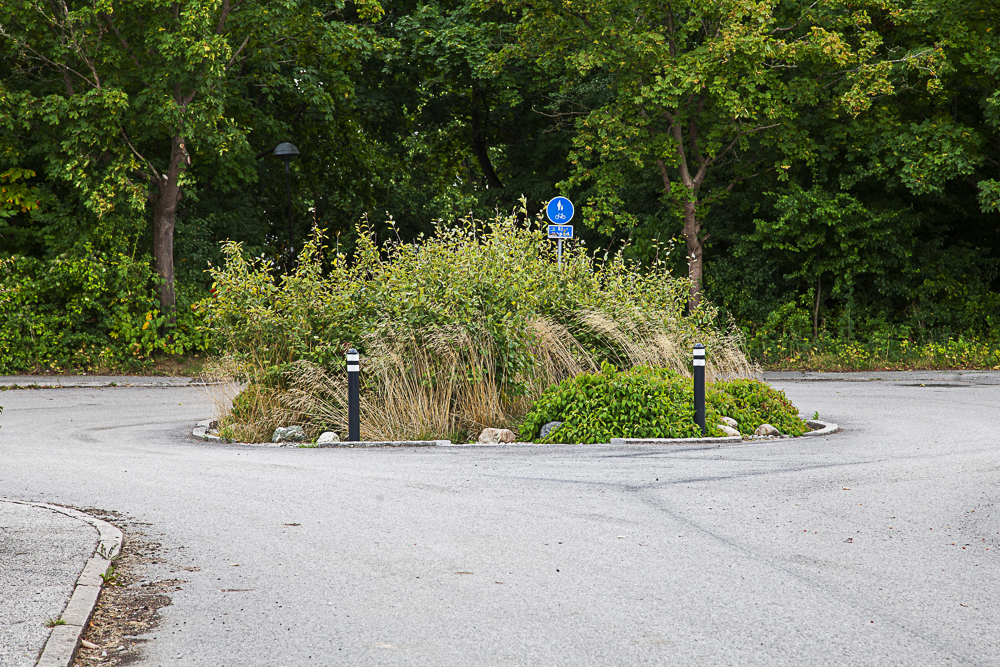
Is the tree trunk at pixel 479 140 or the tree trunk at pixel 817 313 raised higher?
the tree trunk at pixel 479 140

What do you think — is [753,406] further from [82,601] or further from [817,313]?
[817,313]

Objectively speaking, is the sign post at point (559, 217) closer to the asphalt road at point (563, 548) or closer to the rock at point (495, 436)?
the rock at point (495, 436)

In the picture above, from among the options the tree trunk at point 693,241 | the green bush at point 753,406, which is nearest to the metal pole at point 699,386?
the green bush at point 753,406

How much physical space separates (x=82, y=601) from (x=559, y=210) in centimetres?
1487

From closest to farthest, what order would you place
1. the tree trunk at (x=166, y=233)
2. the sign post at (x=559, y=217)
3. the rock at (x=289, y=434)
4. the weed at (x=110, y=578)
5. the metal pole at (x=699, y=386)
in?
1. the weed at (x=110, y=578)
2. the metal pole at (x=699, y=386)
3. the rock at (x=289, y=434)
4. the sign post at (x=559, y=217)
5. the tree trunk at (x=166, y=233)

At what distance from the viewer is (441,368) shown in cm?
1282

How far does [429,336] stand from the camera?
42.1ft

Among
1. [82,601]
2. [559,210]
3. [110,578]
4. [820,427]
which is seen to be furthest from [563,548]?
[559,210]

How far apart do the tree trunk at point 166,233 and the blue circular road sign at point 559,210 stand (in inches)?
379

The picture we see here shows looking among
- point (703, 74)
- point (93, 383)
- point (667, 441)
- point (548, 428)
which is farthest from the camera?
point (703, 74)

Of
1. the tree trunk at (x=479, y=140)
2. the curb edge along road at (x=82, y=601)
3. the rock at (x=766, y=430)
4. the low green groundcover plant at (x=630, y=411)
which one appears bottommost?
the curb edge along road at (x=82, y=601)

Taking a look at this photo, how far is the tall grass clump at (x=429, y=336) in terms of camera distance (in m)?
12.8

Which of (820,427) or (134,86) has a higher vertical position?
(134,86)

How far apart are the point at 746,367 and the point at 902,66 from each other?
10993 millimetres
